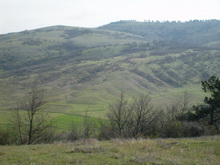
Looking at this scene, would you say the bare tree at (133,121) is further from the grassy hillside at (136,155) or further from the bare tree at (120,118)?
the grassy hillside at (136,155)

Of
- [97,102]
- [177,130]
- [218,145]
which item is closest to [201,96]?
[97,102]

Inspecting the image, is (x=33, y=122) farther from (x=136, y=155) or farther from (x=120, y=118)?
(x=136, y=155)

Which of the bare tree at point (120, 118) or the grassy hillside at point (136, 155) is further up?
the grassy hillside at point (136, 155)

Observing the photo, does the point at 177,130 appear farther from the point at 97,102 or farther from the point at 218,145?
the point at 97,102

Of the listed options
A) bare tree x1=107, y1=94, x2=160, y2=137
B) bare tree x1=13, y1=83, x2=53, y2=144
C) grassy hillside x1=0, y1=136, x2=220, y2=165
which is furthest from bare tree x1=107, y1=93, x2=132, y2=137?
grassy hillside x1=0, y1=136, x2=220, y2=165

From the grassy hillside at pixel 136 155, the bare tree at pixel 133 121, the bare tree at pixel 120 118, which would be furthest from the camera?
the bare tree at pixel 120 118

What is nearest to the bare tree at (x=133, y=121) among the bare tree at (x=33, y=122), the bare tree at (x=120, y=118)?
the bare tree at (x=120, y=118)

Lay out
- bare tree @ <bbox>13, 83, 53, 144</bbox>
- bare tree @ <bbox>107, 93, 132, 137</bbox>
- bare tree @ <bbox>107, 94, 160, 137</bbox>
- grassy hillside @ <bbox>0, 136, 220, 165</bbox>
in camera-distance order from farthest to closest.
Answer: bare tree @ <bbox>107, 93, 132, 137</bbox>, bare tree @ <bbox>107, 94, 160, 137</bbox>, bare tree @ <bbox>13, 83, 53, 144</bbox>, grassy hillside @ <bbox>0, 136, 220, 165</bbox>

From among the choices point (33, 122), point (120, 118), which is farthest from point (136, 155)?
point (33, 122)

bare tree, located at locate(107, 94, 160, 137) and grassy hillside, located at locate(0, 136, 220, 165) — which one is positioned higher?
grassy hillside, located at locate(0, 136, 220, 165)

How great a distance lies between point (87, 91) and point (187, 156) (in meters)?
166

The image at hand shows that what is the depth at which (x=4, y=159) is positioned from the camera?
14.1 meters

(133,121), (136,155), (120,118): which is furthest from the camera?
(133,121)

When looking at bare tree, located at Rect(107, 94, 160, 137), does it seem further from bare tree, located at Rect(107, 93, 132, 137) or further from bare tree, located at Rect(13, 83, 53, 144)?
bare tree, located at Rect(13, 83, 53, 144)
